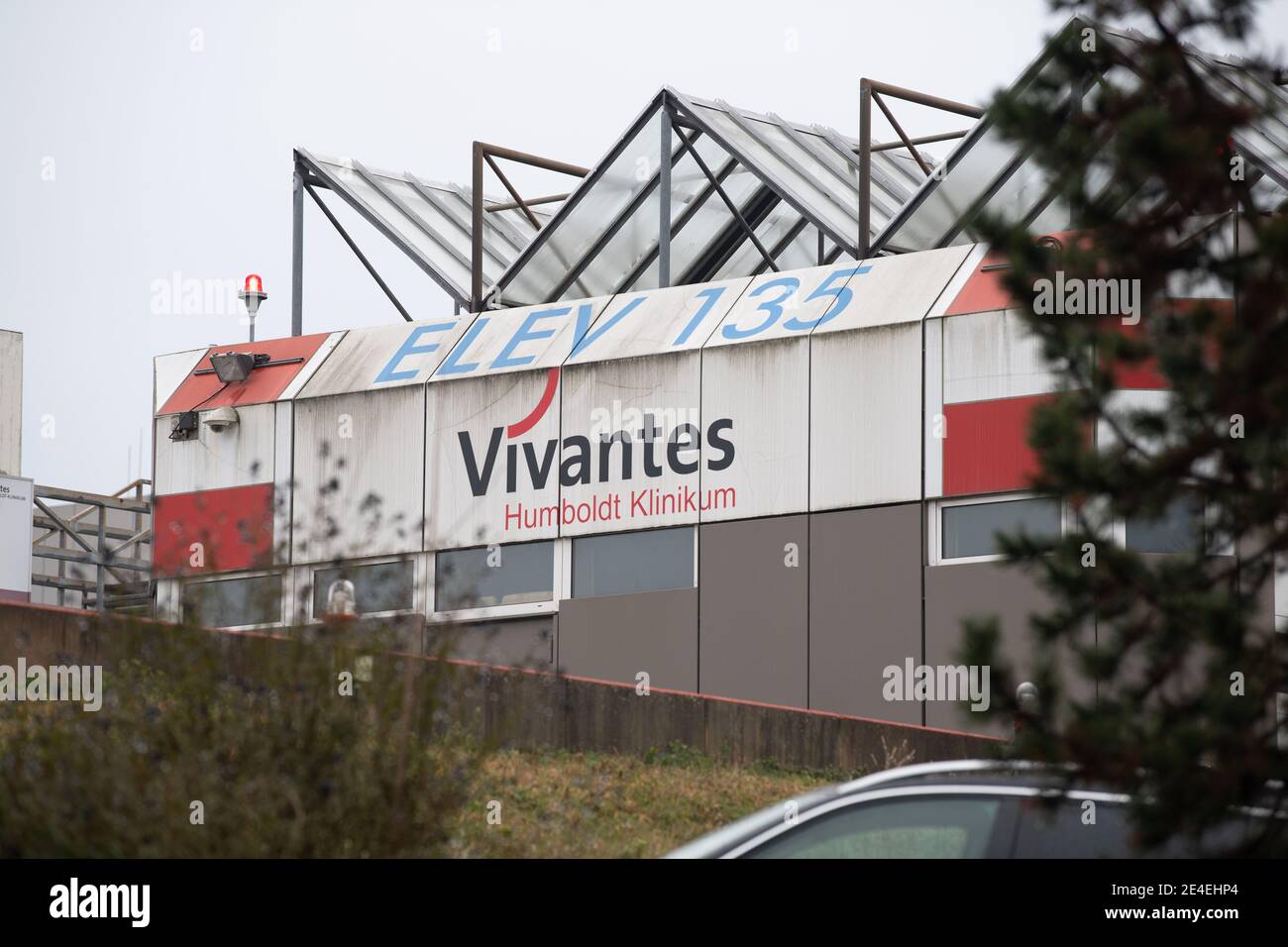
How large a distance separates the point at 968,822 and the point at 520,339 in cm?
2020

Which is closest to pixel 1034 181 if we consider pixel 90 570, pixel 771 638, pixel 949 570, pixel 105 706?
pixel 949 570

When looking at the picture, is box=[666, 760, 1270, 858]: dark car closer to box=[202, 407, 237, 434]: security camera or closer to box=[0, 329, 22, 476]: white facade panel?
box=[202, 407, 237, 434]: security camera

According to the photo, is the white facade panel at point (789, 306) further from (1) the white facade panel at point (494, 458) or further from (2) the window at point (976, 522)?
(2) the window at point (976, 522)

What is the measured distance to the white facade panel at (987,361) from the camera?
22.7 metres

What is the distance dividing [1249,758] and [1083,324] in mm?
1584

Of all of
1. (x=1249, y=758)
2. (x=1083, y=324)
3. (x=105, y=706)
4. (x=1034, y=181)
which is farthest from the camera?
(x=1034, y=181)

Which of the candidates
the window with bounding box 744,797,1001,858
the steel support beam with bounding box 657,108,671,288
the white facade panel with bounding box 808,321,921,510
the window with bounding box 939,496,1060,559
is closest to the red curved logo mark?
the steel support beam with bounding box 657,108,671,288

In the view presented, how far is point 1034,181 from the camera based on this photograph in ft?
74.9

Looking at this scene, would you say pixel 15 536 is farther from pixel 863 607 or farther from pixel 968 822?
pixel 968 822

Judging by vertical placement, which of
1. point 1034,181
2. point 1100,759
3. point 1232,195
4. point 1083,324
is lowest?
point 1100,759

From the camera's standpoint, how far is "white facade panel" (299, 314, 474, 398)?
27109mm

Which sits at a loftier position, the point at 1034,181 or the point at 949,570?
the point at 1034,181

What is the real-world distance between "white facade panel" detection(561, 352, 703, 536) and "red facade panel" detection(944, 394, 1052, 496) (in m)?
3.22
